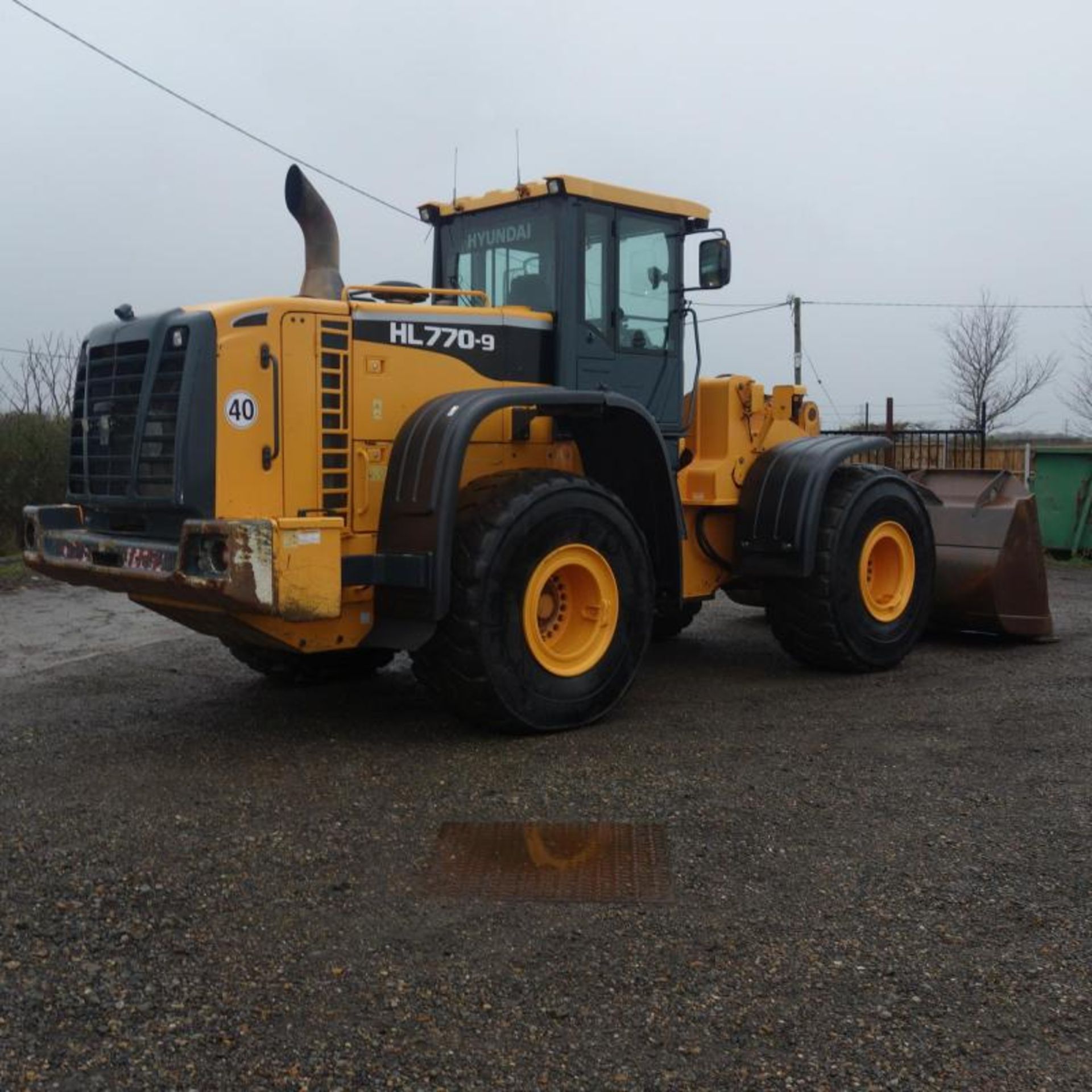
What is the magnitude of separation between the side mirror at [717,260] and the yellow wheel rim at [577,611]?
191 cm

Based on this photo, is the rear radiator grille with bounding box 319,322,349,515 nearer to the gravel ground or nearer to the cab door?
the gravel ground

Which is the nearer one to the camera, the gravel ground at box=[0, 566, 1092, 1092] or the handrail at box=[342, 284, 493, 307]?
the gravel ground at box=[0, 566, 1092, 1092]

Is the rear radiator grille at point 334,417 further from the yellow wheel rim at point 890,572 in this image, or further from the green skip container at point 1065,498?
the green skip container at point 1065,498

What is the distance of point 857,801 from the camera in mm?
4844

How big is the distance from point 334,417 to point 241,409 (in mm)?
429

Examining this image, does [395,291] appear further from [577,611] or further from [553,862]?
[553,862]

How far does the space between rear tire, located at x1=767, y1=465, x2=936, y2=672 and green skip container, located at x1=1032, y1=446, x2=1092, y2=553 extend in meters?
7.14

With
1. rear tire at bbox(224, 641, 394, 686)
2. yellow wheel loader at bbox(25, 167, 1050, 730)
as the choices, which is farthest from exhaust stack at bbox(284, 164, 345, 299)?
rear tire at bbox(224, 641, 394, 686)

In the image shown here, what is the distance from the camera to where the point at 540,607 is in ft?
19.8

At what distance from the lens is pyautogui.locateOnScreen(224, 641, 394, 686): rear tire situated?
696 cm

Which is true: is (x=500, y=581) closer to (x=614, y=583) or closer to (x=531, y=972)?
(x=614, y=583)

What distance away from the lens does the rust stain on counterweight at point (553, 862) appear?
394 cm

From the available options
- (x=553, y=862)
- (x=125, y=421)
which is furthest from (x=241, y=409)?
(x=553, y=862)

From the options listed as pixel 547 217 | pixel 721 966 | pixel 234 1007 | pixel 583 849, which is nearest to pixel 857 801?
pixel 583 849
